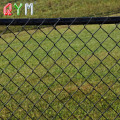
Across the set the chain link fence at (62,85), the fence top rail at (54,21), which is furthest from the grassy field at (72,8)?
the fence top rail at (54,21)

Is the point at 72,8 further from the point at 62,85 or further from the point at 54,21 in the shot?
the point at 54,21

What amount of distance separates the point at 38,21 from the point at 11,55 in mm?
5958

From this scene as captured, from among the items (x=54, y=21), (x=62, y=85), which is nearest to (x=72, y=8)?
(x=62, y=85)

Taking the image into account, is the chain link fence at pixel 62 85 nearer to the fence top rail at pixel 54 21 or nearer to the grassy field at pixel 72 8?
the fence top rail at pixel 54 21

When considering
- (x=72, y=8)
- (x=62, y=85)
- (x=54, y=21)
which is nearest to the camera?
(x=54, y=21)

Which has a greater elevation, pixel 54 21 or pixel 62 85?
pixel 54 21

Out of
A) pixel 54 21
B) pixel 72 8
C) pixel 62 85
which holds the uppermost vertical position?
pixel 72 8

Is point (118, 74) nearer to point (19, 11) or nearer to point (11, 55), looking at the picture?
point (11, 55)

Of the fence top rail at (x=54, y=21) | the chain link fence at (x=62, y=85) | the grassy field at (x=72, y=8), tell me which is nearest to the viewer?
the fence top rail at (x=54, y=21)

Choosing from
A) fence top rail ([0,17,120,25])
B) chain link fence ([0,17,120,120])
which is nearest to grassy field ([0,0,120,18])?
chain link fence ([0,17,120,120])

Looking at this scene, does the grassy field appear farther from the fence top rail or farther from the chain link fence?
the fence top rail

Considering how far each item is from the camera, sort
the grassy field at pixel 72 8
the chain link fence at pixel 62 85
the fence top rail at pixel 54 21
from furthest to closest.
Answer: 1. the grassy field at pixel 72 8
2. the chain link fence at pixel 62 85
3. the fence top rail at pixel 54 21

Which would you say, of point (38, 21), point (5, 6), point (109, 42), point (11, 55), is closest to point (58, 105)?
point (38, 21)

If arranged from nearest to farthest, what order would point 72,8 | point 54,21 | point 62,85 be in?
point 54,21 → point 62,85 → point 72,8
